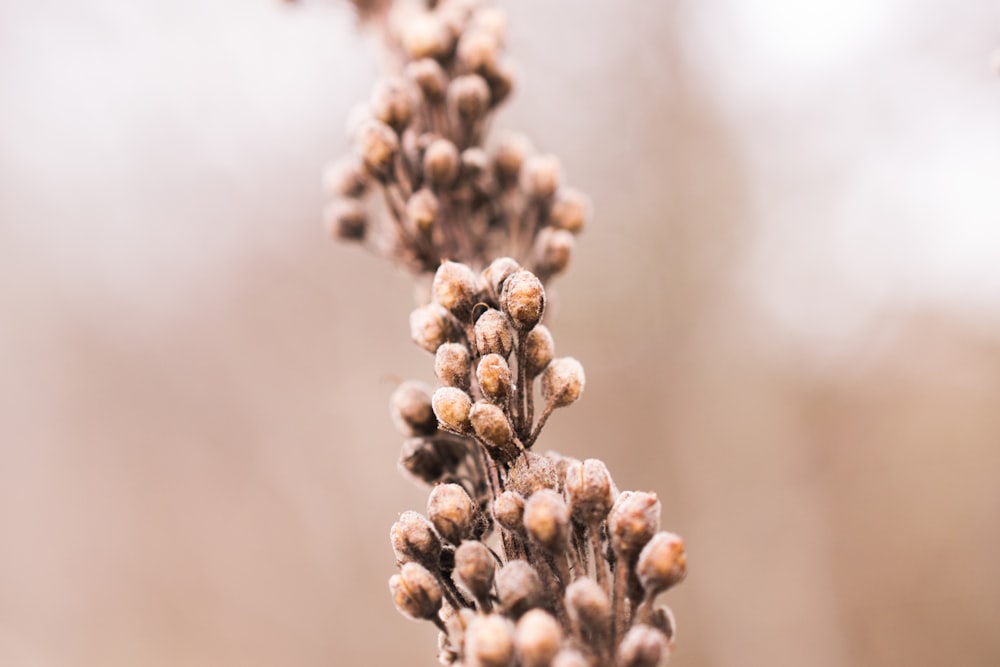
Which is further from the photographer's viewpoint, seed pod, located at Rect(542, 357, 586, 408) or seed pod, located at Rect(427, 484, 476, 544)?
seed pod, located at Rect(542, 357, 586, 408)

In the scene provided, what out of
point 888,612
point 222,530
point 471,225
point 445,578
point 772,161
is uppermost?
point 772,161

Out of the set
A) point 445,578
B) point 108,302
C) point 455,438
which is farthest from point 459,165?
point 108,302

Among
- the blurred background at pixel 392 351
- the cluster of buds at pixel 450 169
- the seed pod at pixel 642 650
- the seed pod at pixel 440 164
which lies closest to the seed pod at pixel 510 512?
the seed pod at pixel 642 650

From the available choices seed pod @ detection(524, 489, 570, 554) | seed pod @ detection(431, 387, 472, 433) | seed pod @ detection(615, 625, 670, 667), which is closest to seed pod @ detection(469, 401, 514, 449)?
seed pod @ detection(431, 387, 472, 433)

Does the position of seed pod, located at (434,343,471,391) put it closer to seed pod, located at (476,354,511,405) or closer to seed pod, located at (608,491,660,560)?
seed pod, located at (476,354,511,405)

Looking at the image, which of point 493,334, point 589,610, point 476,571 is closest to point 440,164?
point 493,334

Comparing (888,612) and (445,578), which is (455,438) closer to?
(445,578)
